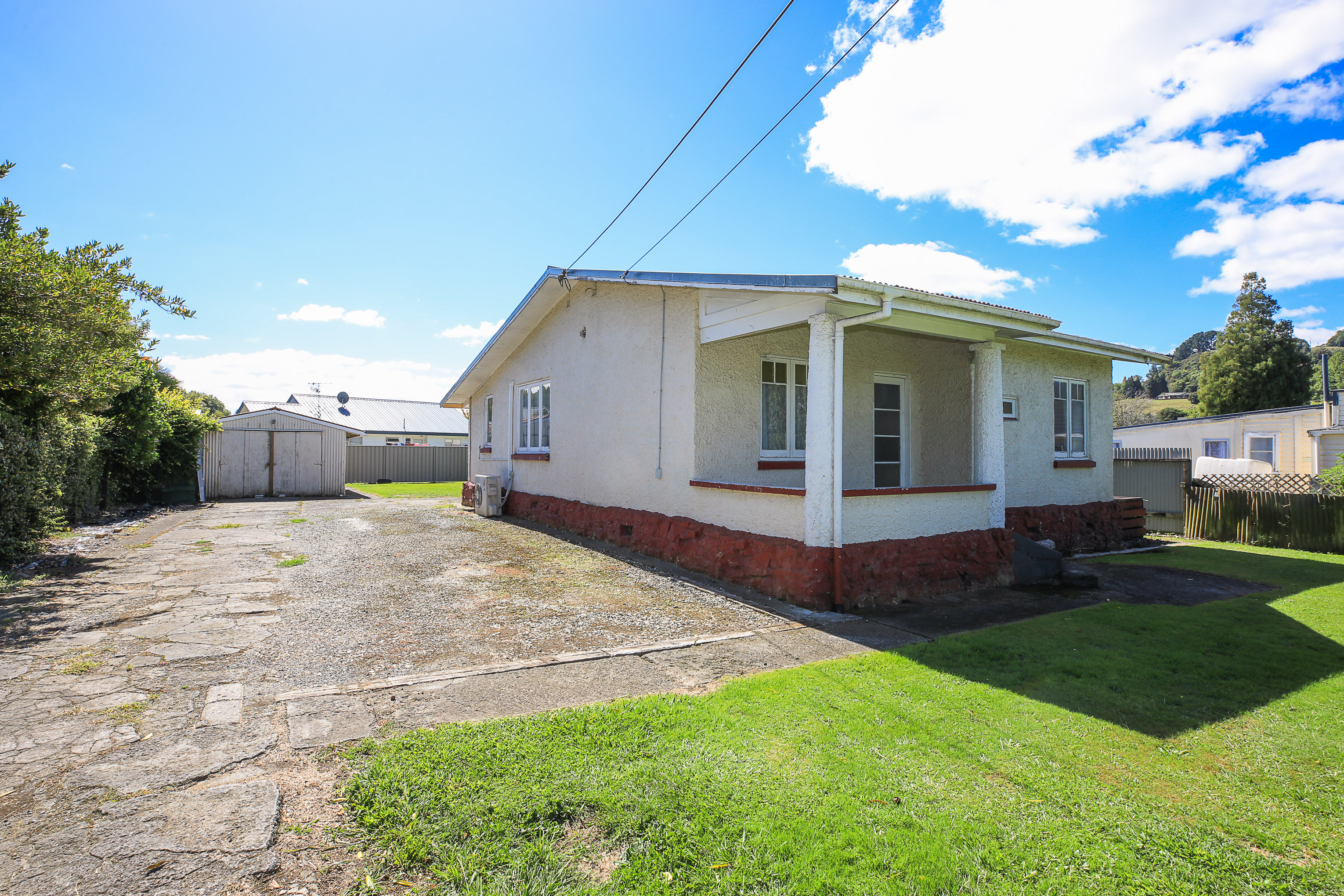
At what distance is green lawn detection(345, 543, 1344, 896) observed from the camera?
2.33 metres

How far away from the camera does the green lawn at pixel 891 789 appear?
2330 millimetres

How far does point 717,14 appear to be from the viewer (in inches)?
285

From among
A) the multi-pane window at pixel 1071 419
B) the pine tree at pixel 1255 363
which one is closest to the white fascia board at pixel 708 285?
the multi-pane window at pixel 1071 419

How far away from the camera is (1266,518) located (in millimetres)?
11820

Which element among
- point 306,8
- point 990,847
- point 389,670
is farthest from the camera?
point 306,8

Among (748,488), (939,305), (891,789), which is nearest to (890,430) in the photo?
(939,305)

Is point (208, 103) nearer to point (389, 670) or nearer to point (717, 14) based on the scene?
point (717, 14)

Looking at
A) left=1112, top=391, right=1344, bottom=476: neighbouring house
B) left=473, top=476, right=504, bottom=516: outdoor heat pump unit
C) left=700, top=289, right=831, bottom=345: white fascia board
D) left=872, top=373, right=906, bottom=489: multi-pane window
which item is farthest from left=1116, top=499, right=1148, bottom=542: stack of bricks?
left=473, top=476, right=504, bottom=516: outdoor heat pump unit

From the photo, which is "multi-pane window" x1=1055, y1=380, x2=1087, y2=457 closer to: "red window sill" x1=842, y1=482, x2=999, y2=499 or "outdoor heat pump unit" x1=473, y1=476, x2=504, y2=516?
"red window sill" x1=842, y1=482, x2=999, y2=499

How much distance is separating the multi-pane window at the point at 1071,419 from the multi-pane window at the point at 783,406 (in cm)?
513

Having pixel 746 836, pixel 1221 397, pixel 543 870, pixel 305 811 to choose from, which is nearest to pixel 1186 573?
pixel 746 836

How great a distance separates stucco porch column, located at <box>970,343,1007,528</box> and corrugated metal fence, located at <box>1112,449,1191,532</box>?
8241 mm

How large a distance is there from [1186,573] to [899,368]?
468 cm

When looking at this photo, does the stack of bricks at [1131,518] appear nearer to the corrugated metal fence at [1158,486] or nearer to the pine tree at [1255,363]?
the corrugated metal fence at [1158,486]
